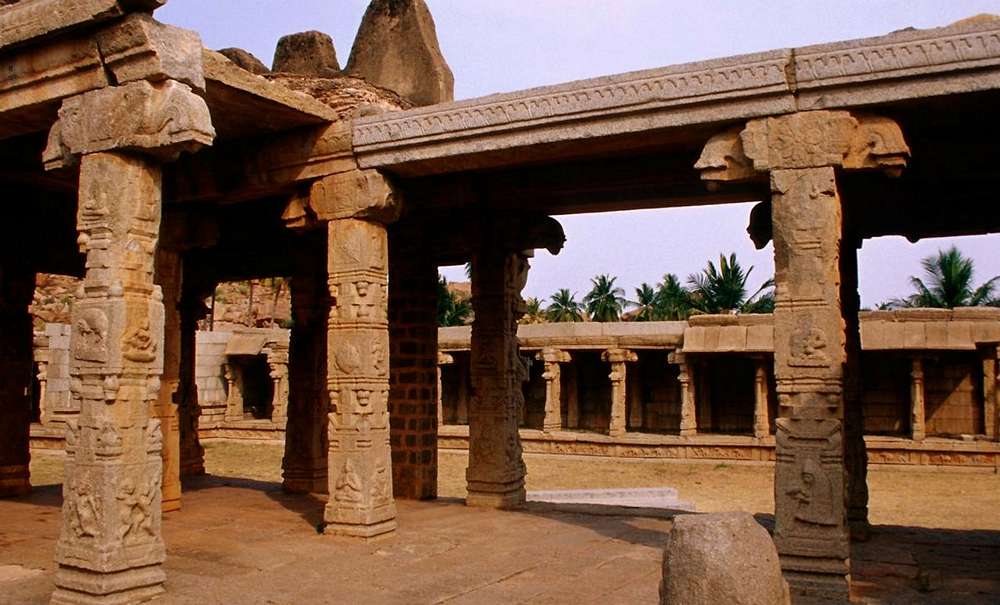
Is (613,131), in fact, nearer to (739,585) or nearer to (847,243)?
(847,243)

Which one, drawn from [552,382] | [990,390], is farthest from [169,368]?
[990,390]

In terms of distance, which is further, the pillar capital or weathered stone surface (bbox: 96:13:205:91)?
the pillar capital

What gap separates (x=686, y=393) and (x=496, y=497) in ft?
42.3

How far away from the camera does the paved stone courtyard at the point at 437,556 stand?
592 centimetres

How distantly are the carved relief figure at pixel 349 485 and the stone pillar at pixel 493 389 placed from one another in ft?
7.30

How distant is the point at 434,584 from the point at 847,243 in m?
5.26

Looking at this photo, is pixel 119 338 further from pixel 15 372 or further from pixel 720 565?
pixel 15 372

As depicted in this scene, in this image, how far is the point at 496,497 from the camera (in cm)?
961

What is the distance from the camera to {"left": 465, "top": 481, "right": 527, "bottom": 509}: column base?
31.5 feet

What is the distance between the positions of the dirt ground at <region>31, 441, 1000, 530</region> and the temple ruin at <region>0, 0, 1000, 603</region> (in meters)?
5.87

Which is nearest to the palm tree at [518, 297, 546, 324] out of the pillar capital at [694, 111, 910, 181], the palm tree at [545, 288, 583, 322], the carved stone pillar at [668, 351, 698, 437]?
the palm tree at [545, 288, 583, 322]

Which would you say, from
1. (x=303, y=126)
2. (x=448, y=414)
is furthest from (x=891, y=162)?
(x=448, y=414)

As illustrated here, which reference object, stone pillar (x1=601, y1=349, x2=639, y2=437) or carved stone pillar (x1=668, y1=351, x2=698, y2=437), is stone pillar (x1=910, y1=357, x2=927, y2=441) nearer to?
carved stone pillar (x1=668, y1=351, x2=698, y2=437)

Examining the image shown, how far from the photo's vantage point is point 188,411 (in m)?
13.1
